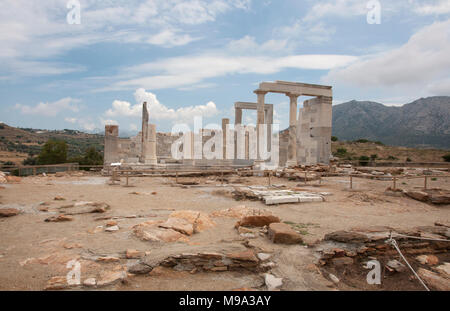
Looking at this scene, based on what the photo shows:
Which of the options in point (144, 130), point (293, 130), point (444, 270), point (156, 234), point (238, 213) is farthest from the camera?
point (144, 130)

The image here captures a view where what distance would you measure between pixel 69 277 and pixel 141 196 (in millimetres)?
6880

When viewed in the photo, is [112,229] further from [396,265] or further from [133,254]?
[396,265]

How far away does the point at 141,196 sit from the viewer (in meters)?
10.8

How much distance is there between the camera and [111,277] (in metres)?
4.01

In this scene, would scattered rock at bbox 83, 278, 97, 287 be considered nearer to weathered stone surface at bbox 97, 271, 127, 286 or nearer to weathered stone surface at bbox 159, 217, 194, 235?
weathered stone surface at bbox 97, 271, 127, 286

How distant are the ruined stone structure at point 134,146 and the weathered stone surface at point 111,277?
18148 millimetres

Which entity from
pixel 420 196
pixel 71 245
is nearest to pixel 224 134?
pixel 420 196

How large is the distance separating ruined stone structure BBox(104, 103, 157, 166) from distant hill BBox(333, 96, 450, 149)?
82.5 meters

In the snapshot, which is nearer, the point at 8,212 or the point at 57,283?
the point at 57,283

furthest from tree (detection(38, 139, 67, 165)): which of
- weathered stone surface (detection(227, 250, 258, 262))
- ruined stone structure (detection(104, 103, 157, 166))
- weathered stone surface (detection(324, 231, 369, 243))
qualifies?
weathered stone surface (detection(324, 231, 369, 243))

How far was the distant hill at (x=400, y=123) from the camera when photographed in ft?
290

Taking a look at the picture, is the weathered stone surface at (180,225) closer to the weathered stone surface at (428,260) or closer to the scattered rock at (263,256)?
the scattered rock at (263,256)

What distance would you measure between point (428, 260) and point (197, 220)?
4662 millimetres
